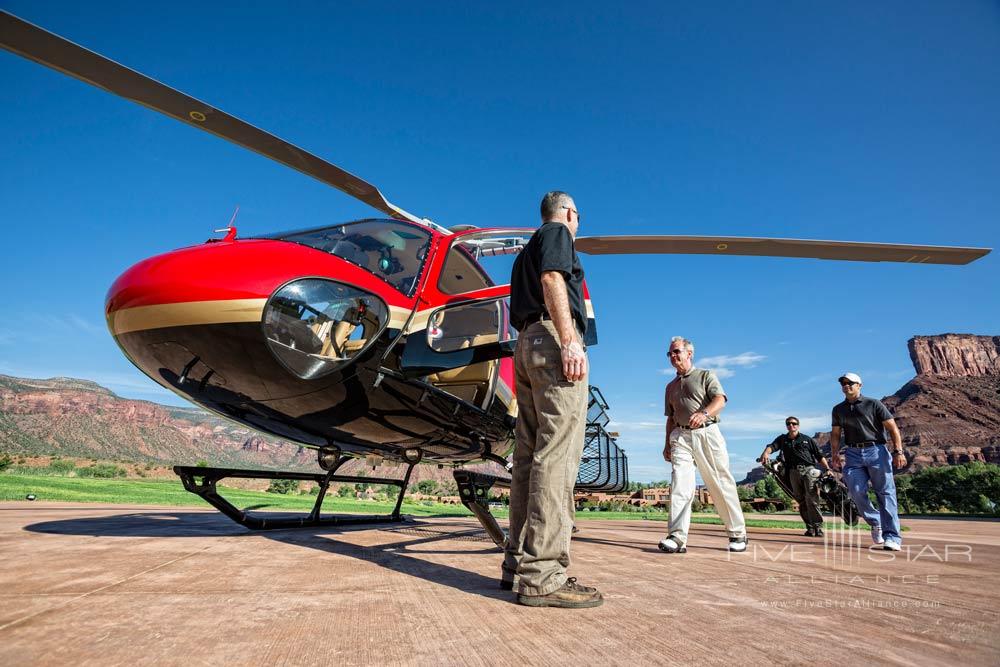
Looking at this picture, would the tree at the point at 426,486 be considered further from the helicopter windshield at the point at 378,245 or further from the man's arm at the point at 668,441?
the helicopter windshield at the point at 378,245

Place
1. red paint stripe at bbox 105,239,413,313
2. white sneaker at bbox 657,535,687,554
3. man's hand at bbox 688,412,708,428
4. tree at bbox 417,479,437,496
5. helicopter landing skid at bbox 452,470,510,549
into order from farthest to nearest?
tree at bbox 417,479,437,496 < man's hand at bbox 688,412,708,428 < white sneaker at bbox 657,535,687,554 < helicopter landing skid at bbox 452,470,510,549 < red paint stripe at bbox 105,239,413,313

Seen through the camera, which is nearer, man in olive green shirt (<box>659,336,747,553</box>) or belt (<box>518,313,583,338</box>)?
belt (<box>518,313,583,338</box>)

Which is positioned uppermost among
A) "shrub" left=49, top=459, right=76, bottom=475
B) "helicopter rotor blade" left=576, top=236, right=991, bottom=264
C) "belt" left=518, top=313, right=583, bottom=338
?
"helicopter rotor blade" left=576, top=236, right=991, bottom=264

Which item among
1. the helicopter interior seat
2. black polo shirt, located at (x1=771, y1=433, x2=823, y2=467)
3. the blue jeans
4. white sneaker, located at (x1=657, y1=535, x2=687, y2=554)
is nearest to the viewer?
the helicopter interior seat

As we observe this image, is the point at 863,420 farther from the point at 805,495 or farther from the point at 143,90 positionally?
the point at 143,90

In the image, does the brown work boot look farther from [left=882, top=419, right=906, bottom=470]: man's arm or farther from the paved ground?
[left=882, top=419, right=906, bottom=470]: man's arm

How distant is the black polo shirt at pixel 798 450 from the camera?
798cm

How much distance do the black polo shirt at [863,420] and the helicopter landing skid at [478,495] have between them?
467 cm

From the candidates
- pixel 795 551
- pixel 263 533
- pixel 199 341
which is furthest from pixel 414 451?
pixel 795 551

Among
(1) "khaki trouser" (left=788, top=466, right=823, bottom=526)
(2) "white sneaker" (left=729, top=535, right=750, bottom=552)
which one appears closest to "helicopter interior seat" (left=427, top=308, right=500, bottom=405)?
(2) "white sneaker" (left=729, top=535, right=750, bottom=552)

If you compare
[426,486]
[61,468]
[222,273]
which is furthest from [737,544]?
[61,468]

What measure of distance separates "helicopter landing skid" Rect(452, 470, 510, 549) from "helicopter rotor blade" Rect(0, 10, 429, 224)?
2.64m

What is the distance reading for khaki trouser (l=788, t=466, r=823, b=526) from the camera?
24.3 ft

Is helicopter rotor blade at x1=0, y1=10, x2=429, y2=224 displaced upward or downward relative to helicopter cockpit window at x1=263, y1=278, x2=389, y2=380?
upward
